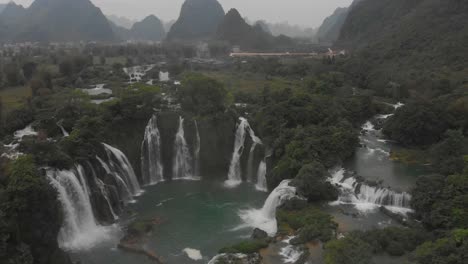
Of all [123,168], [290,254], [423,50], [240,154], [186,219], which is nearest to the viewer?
[290,254]

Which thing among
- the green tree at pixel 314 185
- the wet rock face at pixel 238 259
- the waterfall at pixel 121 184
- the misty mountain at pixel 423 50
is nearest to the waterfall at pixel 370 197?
the green tree at pixel 314 185

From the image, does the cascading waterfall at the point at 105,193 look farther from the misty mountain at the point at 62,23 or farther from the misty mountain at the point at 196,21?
the misty mountain at the point at 62,23

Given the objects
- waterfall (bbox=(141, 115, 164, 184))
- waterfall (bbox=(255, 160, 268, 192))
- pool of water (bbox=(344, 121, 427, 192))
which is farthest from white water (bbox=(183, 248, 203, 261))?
pool of water (bbox=(344, 121, 427, 192))

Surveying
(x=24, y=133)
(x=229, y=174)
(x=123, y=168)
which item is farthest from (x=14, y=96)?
(x=229, y=174)

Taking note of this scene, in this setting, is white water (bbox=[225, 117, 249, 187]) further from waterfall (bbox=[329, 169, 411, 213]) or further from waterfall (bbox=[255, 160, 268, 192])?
waterfall (bbox=[329, 169, 411, 213])

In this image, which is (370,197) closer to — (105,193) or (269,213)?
(269,213)
